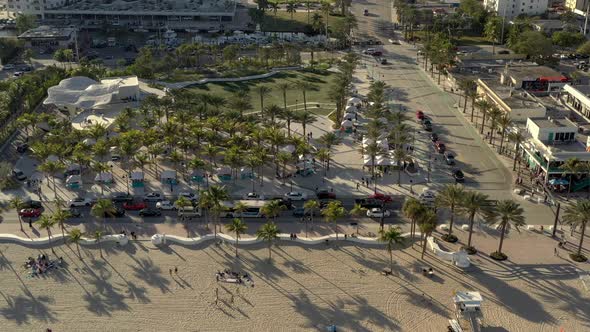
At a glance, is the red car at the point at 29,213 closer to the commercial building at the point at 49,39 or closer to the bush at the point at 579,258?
the bush at the point at 579,258

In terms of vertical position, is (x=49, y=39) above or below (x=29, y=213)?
→ above

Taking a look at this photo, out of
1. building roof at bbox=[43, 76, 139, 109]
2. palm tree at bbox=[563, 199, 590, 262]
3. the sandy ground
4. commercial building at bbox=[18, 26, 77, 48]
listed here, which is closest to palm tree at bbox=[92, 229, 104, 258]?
the sandy ground

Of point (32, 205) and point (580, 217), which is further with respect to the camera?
point (32, 205)

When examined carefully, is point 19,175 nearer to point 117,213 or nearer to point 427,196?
point 117,213

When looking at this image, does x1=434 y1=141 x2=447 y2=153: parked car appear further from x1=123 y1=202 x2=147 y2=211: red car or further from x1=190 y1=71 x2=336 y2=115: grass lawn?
x1=123 y1=202 x2=147 y2=211: red car

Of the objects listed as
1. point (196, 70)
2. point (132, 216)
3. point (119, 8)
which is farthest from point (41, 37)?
point (132, 216)

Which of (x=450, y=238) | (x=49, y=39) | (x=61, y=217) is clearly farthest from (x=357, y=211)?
(x=49, y=39)
